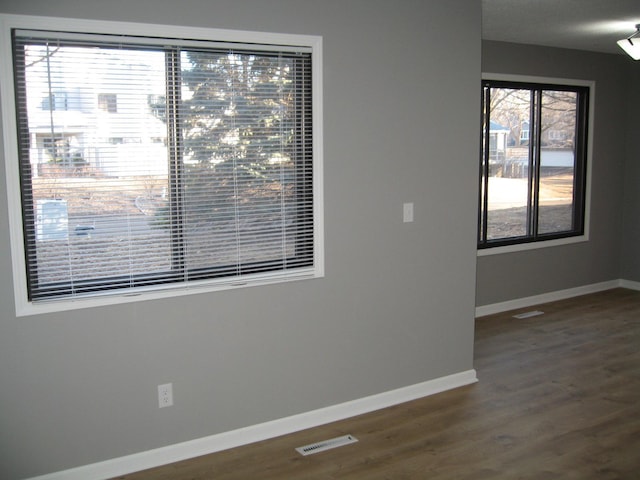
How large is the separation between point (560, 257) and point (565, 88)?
1716mm

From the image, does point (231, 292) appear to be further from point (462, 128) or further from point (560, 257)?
point (560, 257)

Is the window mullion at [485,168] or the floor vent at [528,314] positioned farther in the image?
the floor vent at [528,314]

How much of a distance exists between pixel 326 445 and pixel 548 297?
382 centimetres

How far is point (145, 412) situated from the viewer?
3068mm

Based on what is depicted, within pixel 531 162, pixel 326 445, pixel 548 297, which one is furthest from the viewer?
pixel 548 297

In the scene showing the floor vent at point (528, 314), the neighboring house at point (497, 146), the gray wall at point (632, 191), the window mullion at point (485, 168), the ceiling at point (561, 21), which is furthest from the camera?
the gray wall at point (632, 191)

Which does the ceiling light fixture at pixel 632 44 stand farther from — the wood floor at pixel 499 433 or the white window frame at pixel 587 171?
the wood floor at pixel 499 433

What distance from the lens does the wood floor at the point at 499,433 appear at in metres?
3.08

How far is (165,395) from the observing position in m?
3.11

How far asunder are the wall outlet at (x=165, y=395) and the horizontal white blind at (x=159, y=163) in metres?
0.52

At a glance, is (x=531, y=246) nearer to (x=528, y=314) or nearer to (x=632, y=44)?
(x=528, y=314)

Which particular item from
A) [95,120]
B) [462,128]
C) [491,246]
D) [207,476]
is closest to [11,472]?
[207,476]

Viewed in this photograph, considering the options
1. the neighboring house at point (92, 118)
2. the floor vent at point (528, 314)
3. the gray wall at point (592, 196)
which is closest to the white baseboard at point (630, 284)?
the gray wall at point (592, 196)

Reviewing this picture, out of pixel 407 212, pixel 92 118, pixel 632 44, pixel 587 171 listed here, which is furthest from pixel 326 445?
pixel 587 171
